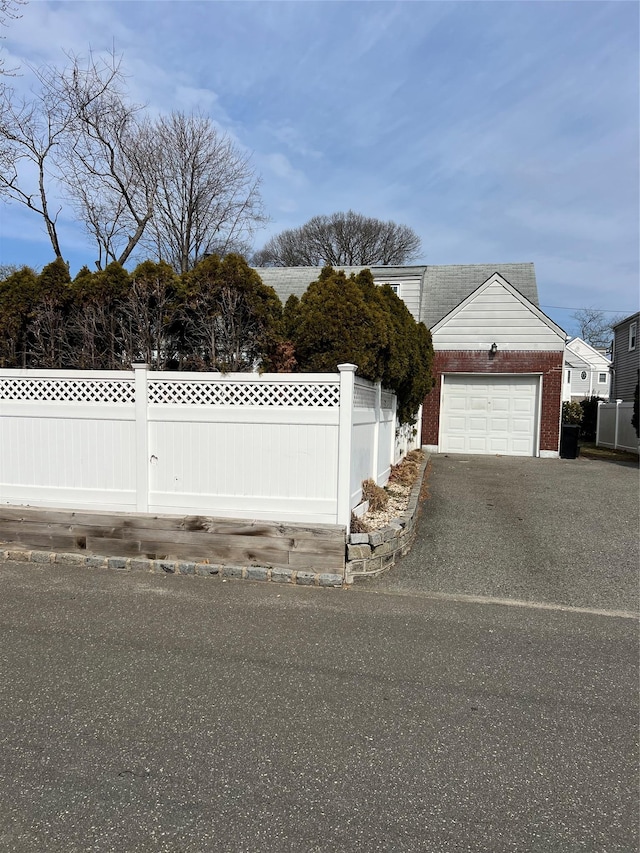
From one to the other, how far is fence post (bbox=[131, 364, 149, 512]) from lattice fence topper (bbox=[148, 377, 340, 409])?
0.29 ft

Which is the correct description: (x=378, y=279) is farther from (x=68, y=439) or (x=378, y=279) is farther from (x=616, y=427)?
(x=68, y=439)

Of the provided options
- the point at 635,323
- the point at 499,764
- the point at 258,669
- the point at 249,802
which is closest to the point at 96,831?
the point at 249,802

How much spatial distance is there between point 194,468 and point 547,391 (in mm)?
10931

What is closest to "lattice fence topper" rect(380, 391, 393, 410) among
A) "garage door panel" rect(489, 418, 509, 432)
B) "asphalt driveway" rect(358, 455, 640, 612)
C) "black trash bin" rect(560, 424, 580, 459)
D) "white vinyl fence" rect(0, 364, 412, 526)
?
"asphalt driveway" rect(358, 455, 640, 612)

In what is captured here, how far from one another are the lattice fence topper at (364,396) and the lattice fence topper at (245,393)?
0.39 metres

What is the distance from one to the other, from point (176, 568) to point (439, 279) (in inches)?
602

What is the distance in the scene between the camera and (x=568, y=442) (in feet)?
43.7

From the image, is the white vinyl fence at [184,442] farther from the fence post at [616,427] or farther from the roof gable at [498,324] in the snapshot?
the fence post at [616,427]

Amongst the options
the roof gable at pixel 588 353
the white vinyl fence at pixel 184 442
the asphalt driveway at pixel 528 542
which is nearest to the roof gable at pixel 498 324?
the asphalt driveway at pixel 528 542

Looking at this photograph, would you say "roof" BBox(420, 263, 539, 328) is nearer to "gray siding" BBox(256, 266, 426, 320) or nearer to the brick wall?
"gray siding" BBox(256, 266, 426, 320)

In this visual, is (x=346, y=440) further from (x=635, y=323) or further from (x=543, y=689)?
(x=635, y=323)

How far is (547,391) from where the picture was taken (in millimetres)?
13328

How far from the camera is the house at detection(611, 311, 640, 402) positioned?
64.2 ft

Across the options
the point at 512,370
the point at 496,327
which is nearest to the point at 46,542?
the point at 512,370
